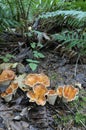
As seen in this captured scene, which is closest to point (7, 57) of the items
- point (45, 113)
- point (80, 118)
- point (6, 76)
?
point (6, 76)

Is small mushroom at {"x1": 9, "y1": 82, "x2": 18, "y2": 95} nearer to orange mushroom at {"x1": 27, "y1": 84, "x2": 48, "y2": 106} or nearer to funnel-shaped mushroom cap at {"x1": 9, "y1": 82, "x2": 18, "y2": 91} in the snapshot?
funnel-shaped mushroom cap at {"x1": 9, "y1": 82, "x2": 18, "y2": 91}

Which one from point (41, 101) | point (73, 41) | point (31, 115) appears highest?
point (73, 41)

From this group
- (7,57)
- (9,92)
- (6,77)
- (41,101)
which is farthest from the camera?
(7,57)

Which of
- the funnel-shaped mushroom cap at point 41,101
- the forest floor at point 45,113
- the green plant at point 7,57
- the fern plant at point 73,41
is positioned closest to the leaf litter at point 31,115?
the forest floor at point 45,113

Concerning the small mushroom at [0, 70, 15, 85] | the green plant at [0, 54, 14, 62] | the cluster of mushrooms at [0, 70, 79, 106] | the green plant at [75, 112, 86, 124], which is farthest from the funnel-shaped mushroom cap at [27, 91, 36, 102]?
the green plant at [0, 54, 14, 62]

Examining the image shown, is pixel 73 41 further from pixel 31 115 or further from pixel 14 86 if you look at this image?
pixel 31 115

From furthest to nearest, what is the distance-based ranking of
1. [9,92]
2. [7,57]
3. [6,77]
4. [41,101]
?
[7,57], [6,77], [9,92], [41,101]

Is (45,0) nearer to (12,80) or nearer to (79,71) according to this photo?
(79,71)

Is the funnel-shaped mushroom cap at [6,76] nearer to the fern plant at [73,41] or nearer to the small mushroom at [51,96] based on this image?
the small mushroom at [51,96]

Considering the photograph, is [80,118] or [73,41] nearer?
[80,118]
